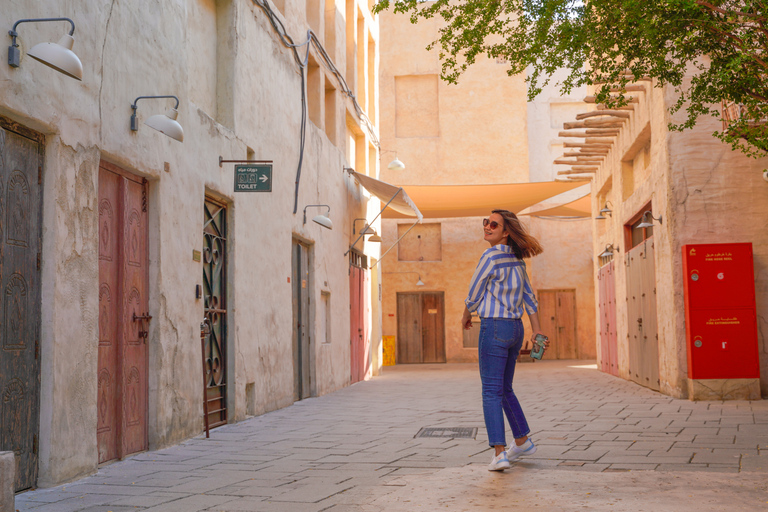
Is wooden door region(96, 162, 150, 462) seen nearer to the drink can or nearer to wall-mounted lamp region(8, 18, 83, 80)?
wall-mounted lamp region(8, 18, 83, 80)

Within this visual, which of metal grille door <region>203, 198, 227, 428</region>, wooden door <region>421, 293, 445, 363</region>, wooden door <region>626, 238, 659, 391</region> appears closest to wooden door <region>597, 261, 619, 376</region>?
wooden door <region>626, 238, 659, 391</region>

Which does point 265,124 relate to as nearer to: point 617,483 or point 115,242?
point 115,242

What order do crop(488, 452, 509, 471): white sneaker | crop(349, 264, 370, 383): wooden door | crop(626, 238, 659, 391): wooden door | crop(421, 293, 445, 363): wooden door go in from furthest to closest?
crop(421, 293, 445, 363): wooden door
crop(349, 264, 370, 383): wooden door
crop(626, 238, 659, 391): wooden door
crop(488, 452, 509, 471): white sneaker

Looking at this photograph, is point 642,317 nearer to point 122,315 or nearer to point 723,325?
point 723,325

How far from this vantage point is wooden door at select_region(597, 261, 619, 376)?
1495 cm

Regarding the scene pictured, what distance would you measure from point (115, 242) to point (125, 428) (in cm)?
133

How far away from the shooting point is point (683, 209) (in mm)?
9594

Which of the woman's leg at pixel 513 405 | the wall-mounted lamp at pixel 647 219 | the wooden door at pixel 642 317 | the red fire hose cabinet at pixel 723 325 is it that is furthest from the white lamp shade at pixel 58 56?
the wooden door at pixel 642 317

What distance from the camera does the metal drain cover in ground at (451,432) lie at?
6461mm

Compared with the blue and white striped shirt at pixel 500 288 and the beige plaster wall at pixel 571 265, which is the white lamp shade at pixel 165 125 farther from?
the beige plaster wall at pixel 571 265

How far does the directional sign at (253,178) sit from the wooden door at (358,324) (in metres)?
6.90

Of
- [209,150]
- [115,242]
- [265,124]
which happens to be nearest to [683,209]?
[265,124]

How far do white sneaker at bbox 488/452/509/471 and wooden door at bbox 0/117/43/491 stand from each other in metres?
2.61

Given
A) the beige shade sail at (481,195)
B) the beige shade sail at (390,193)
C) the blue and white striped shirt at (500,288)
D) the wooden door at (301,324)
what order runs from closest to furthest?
the blue and white striped shirt at (500,288), the wooden door at (301,324), the beige shade sail at (390,193), the beige shade sail at (481,195)
